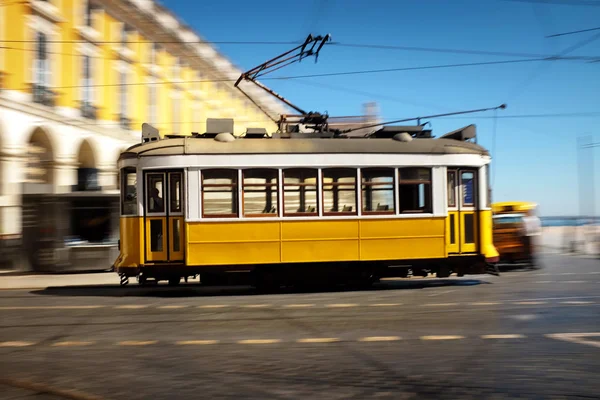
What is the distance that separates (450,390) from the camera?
17.6 ft

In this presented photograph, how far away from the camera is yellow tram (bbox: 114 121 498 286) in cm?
1241

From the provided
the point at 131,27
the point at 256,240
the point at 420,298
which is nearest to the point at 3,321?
the point at 256,240

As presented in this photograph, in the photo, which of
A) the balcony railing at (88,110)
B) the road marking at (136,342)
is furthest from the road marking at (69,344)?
the balcony railing at (88,110)

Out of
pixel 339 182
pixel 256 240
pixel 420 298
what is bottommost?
pixel 420 298

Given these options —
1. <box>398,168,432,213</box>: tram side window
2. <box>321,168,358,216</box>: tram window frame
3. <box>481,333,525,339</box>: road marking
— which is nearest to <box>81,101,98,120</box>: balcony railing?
<box>321,168,358,216</box>: tram window frame

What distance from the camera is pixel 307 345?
7355 mm

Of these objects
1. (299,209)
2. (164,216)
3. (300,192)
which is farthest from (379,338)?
(164,216)

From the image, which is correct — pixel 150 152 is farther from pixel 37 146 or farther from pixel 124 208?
pixel 37 146

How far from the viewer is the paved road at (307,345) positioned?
552 centimetres

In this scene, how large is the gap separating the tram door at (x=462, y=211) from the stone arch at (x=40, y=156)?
16.8m

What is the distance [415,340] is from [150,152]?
714 cm

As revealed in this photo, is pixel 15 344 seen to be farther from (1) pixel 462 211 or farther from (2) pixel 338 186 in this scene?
(1) pixel 462 211

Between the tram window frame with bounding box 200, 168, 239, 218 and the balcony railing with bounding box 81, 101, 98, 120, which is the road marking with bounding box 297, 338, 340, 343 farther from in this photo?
the balcony railing with bounding box 81, 101, 98, 120

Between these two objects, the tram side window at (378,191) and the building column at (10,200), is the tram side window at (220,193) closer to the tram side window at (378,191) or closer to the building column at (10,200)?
the tram side window at (378,191)
